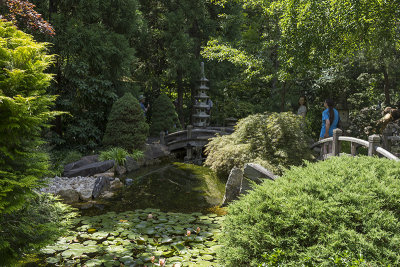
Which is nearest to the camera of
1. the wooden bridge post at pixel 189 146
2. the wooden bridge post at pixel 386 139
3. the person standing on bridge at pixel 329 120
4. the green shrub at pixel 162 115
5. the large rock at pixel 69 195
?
the large rock at pixel 69 195

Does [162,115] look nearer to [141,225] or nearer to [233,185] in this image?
[233,185]

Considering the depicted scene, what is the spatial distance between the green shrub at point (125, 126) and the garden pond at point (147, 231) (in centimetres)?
356

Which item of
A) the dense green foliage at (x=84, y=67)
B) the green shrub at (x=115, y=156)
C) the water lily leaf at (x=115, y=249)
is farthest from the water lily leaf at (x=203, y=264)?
the dense green foliage at (x=84, y=67)

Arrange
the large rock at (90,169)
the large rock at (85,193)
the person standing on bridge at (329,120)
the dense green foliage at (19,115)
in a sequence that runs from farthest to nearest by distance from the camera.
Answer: the large rock at (90,169), the person standing on bridge at (329,120), the large rock at (85,193), the dense green foliage at (19,115)

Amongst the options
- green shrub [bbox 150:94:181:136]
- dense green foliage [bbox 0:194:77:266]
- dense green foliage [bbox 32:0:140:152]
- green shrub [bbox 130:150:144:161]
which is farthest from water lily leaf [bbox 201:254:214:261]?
green shrub [bbox 150:94:181:136]

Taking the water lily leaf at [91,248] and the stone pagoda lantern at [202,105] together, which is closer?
the water lily leaf at [91,248]

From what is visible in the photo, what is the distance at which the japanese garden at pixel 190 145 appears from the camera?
2.90 m

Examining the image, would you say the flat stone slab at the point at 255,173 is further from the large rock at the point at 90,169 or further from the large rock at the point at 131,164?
the large rock at the point at 131,164

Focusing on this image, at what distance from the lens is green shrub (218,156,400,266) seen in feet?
8.11

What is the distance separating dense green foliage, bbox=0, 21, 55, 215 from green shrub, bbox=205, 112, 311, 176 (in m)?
6.11

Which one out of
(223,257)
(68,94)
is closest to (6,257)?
(223,257)

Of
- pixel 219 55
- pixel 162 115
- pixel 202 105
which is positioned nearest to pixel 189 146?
pixel 202 105

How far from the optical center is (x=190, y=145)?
14.9 m

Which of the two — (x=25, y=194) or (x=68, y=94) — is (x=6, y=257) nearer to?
(x=25, y=194)
